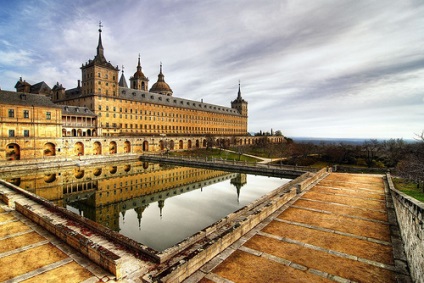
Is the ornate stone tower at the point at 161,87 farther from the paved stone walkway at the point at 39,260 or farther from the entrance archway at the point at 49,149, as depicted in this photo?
the paved stone walkway at the point at 39,260

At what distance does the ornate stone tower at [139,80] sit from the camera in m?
93.2

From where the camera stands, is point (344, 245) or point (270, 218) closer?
point (344, 245)

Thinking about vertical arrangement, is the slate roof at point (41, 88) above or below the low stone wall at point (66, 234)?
above

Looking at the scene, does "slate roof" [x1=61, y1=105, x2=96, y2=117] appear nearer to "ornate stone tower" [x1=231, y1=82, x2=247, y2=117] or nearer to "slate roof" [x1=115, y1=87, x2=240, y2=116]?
"slate roof" [x1=115, y1=87, x2=240, y2=116]

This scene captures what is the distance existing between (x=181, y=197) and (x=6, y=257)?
60.4 ft

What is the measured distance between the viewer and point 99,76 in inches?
2501

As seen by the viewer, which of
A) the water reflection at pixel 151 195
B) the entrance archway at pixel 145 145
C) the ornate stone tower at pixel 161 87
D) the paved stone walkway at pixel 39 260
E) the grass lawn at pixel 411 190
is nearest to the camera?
the paved stone walkway at pixel 39 260

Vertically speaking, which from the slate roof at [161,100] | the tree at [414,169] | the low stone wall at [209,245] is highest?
the slate roof at [161,100]

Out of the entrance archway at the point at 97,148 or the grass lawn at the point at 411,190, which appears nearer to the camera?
the grass lawn at the point at 411,190

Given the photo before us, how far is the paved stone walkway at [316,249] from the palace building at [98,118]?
165 ft

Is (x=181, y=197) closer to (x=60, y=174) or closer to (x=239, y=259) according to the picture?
(x=239, y=259)

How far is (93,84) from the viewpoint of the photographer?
62.8 meters

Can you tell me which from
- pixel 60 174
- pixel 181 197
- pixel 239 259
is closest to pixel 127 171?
pixel 60 174

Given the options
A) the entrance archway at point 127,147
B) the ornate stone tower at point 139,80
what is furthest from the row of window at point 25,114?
the ornate stone tower at point 139,80
